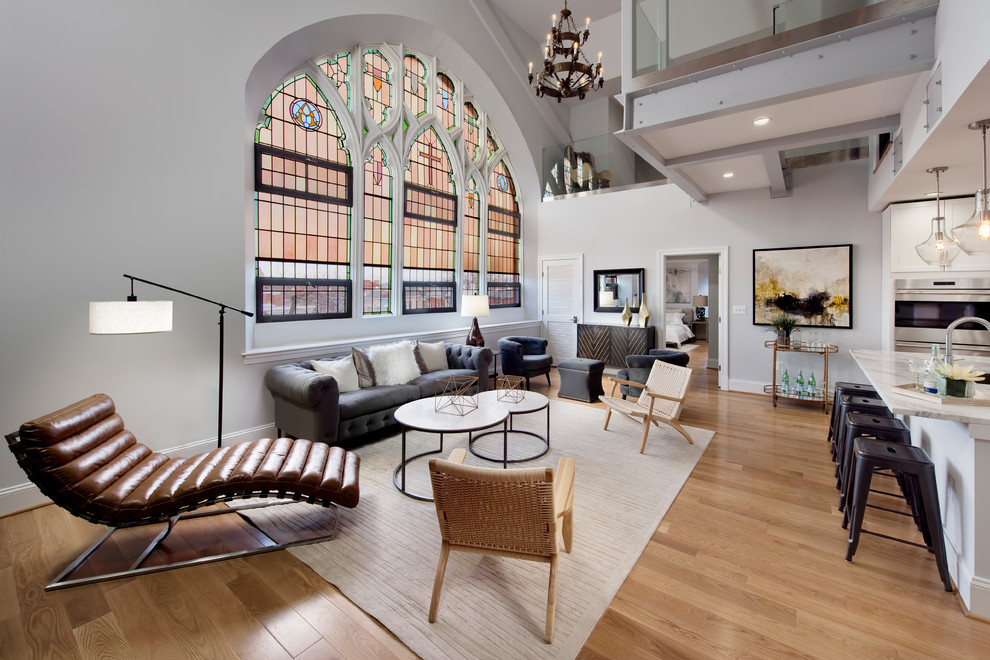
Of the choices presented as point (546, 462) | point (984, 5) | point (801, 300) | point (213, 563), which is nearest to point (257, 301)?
point (213, 563)

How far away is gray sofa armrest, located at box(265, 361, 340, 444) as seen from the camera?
348 centimetres

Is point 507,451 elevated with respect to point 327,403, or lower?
lower

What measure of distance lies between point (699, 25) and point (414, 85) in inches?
166

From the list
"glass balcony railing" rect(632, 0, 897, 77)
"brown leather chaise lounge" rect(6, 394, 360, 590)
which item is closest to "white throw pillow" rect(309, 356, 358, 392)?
"brown leather chaise lounge" rect(6, 394, 360, 590)

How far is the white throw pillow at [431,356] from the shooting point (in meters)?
5.31

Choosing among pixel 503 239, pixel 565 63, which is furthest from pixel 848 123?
pixel 503 239

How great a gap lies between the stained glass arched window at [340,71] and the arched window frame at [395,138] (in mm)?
42

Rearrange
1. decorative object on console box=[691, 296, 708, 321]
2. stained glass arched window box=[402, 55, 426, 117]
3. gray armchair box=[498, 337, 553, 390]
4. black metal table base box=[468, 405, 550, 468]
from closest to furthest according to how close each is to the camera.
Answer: black metal table base box=[468, 405, 550, 468] → stained glass arched window box=[402, 55, 426, 117] → gray armchair box=[498, 337, 553, 390] → decorative object on console box=[691, 296, 708, 321]

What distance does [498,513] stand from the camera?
178 centimetres

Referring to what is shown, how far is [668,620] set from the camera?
1876mm

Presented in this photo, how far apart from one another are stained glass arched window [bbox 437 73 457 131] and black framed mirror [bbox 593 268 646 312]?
141 inches

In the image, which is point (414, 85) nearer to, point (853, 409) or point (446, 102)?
point (446, 102)

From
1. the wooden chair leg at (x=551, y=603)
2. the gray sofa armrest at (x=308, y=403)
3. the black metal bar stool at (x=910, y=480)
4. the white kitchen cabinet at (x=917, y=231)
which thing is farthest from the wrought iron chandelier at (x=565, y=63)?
the wooden chair leg at (x=551, y=603)

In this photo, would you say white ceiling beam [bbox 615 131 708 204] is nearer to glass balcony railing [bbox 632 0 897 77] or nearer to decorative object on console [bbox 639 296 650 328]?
glass balcony railing [bbox 632 0 897 77]
